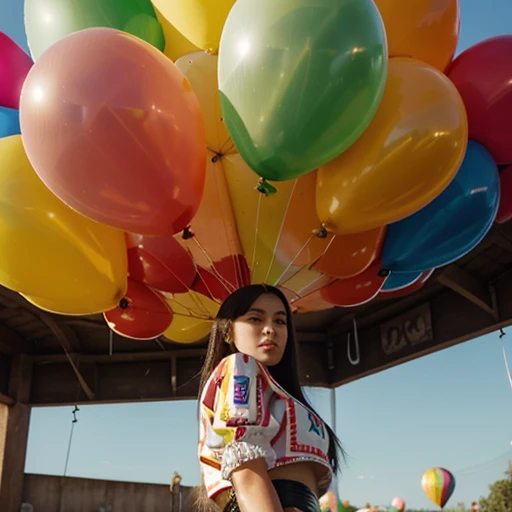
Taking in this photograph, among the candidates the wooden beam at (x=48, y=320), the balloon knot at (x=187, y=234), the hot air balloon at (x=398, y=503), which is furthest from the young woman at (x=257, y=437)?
the hot air balloon at (x=398, y=503)

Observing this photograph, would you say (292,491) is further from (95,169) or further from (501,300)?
(501,300)

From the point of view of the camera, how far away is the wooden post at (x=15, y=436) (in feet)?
24.0

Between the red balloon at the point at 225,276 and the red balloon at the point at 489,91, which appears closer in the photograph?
the red balloon at the point at 489,91

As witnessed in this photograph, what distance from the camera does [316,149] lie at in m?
2.19

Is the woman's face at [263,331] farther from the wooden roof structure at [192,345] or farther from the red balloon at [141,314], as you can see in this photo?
the wooden roof structure at [192,345]

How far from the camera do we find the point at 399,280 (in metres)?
3.35

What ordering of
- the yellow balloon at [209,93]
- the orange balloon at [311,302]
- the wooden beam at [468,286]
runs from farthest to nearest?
1. the wooden beam at [468,286]
2. the orange balloon at [311,302]
3. the yellow balloon at [209,93]

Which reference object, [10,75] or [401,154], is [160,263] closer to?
[10,75]

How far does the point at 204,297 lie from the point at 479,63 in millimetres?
1591

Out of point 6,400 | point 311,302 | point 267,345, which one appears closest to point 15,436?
point 6,400

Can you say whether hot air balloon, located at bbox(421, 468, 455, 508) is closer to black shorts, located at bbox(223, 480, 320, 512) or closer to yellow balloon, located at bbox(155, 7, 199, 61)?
yellow balloon, located at bbox(155, 7, 199, 61)

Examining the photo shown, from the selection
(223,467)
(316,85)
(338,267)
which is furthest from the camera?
(338,267)

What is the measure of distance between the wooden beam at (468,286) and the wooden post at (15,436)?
4.78 m

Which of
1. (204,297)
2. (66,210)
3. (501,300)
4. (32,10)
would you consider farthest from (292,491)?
(501,300)
